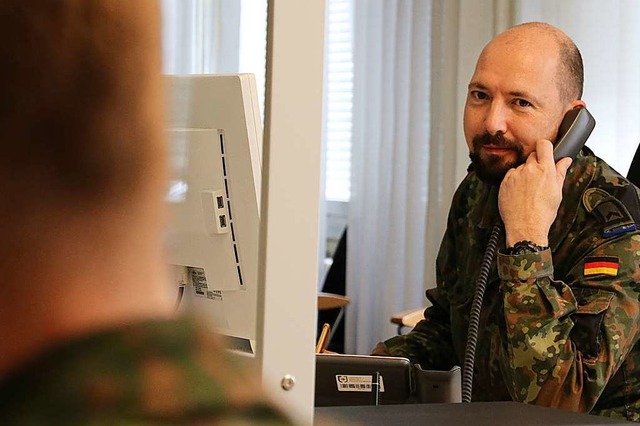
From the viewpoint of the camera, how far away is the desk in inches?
40.6

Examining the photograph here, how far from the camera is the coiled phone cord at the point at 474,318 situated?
66.2 inches

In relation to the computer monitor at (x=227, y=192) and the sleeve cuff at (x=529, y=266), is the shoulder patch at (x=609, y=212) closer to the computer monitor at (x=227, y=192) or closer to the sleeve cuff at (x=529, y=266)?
the sleeve cuff at (x=529, y=266)

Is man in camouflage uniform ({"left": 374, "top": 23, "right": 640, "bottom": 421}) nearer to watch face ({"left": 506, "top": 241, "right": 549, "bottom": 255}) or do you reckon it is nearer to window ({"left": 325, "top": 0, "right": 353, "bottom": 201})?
watch face ({"left": 506, "top": 241, "right": 549, "bottom": 255})

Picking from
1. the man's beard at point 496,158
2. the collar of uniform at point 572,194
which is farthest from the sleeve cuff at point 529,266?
the man's beard at point 496,158

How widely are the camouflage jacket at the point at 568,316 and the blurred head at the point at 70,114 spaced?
4.47 feet

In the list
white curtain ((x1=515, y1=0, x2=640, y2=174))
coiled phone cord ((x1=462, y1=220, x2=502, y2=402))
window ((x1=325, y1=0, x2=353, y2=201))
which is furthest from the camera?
window ((x1=325, y1=0, x2=353, y2=201))

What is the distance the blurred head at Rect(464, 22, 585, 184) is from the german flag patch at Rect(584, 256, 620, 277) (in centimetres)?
27

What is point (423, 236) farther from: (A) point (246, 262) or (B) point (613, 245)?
(A) point (246, 262)

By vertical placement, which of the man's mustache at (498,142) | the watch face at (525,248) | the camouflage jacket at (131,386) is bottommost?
the watch face at (525,248)

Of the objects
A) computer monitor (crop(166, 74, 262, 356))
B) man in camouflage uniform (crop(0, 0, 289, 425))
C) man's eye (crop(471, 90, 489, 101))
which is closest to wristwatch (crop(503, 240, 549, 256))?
man's eye (crop(471, 90, 489, 101))

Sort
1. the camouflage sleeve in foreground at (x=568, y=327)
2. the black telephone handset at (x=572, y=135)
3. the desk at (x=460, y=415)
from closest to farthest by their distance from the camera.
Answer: the desk at (x=460, y=415)
the camouflage sleeve in foreground at (x=568, y=327)
the black telephone handset at (x=572, y=135)

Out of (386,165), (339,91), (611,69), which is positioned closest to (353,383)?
(611,69)

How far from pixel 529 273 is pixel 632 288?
6.8 inches

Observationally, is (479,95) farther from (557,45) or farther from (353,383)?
(353,383)
